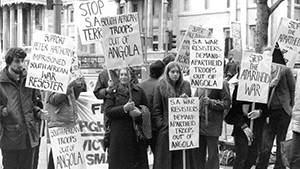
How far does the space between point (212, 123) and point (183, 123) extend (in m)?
0.57

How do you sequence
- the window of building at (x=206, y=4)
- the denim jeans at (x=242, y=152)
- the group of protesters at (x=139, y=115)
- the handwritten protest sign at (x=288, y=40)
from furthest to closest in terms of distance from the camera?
the window of building at (x=206, y=4) < the handwritten protest sign at (x=288, y=40) < the denim jeans at (x=242, y=152) < the group of protesters at (x=139, y=115)

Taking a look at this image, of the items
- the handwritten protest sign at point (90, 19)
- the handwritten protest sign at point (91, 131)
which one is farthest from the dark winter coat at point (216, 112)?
the handwritten protest sign at point (91, 131)

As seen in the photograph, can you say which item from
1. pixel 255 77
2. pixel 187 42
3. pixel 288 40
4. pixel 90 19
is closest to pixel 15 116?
pixel 90 19

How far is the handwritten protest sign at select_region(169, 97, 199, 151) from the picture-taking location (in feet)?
23.1

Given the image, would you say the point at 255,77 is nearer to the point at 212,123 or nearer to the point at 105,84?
the point at 212,123

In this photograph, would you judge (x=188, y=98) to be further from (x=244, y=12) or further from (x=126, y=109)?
(x=244, y=12)

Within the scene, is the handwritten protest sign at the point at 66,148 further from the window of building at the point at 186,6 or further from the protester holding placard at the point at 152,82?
the window of building at the point at 186,6

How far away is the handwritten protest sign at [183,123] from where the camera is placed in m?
7.05

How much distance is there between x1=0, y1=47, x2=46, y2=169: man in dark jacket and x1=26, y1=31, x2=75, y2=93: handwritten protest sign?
12.7 inches

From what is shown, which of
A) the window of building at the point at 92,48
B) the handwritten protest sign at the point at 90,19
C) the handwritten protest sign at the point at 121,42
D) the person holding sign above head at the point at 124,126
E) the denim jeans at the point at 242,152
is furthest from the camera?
the window of building at the point at 92,48

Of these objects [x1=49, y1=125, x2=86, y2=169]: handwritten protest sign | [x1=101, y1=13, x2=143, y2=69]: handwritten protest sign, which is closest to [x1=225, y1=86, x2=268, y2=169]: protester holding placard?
[x1=101, y1=13, x2=143, y2=69]: handwritten protest sign

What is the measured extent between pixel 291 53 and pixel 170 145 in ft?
8.94

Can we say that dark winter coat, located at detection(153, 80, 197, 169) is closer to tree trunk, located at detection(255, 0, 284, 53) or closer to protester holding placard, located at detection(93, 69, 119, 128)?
protester holding placard, located at detection(93, 69, 119, 128)

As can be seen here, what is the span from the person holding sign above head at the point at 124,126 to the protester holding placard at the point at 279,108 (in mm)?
2216
